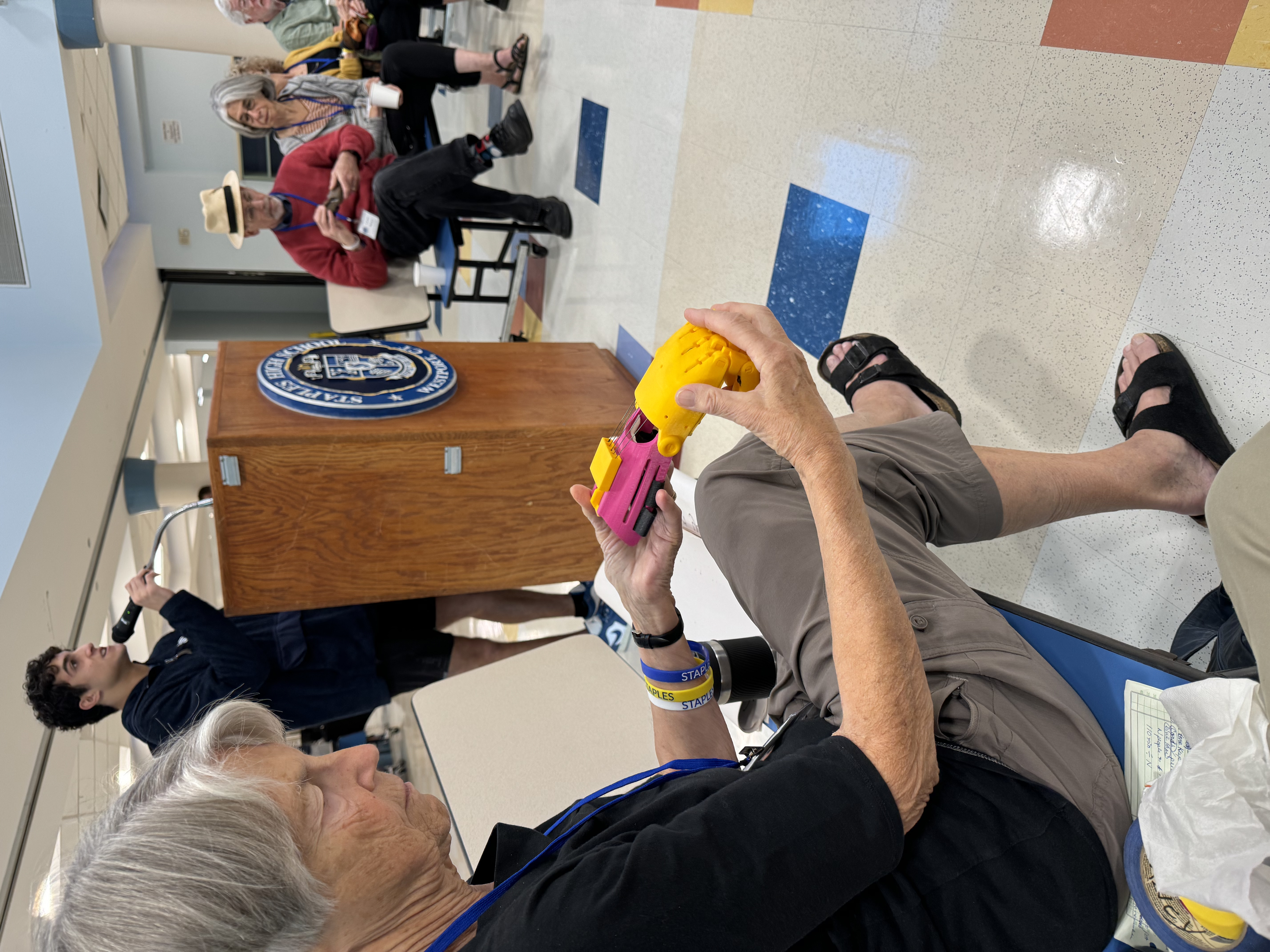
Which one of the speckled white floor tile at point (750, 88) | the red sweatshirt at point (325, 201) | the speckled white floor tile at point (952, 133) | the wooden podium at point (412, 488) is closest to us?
the speckled white floor tile at point (952, 133)

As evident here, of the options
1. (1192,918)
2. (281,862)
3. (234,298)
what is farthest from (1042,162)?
(234,298)

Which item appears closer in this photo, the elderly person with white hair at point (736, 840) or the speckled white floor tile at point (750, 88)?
the elderly person with white hair at point (736, 840)

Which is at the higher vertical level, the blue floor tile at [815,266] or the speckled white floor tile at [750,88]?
the speckled white floor tile at [750,88]

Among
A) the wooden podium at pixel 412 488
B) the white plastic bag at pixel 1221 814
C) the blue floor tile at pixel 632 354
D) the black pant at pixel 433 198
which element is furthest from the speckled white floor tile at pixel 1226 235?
the black pant at pixel 433 198

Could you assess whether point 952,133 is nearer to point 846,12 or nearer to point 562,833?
point 846,12

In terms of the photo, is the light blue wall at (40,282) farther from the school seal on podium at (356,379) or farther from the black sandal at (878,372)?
the black sandal at (878,372)

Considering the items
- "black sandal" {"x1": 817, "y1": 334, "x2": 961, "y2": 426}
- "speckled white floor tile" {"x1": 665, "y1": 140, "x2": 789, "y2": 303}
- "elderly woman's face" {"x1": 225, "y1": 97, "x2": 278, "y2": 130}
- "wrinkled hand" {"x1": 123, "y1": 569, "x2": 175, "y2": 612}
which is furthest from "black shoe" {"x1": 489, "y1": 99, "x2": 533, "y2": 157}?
"black sandal" {"x1": 817, "y1": 334, "x2": 961, "y2": 426}

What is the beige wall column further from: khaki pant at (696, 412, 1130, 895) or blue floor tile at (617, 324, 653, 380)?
khaki pant at (696, 412, 1130, 895)

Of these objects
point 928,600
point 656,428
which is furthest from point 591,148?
point 928,600

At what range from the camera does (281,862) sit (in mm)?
822

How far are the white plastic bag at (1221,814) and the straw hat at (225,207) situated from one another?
3207 millimetres

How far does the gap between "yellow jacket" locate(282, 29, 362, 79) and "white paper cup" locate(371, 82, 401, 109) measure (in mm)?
415

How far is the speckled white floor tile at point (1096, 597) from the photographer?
1.24 meters

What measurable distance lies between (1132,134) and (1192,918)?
102cm
